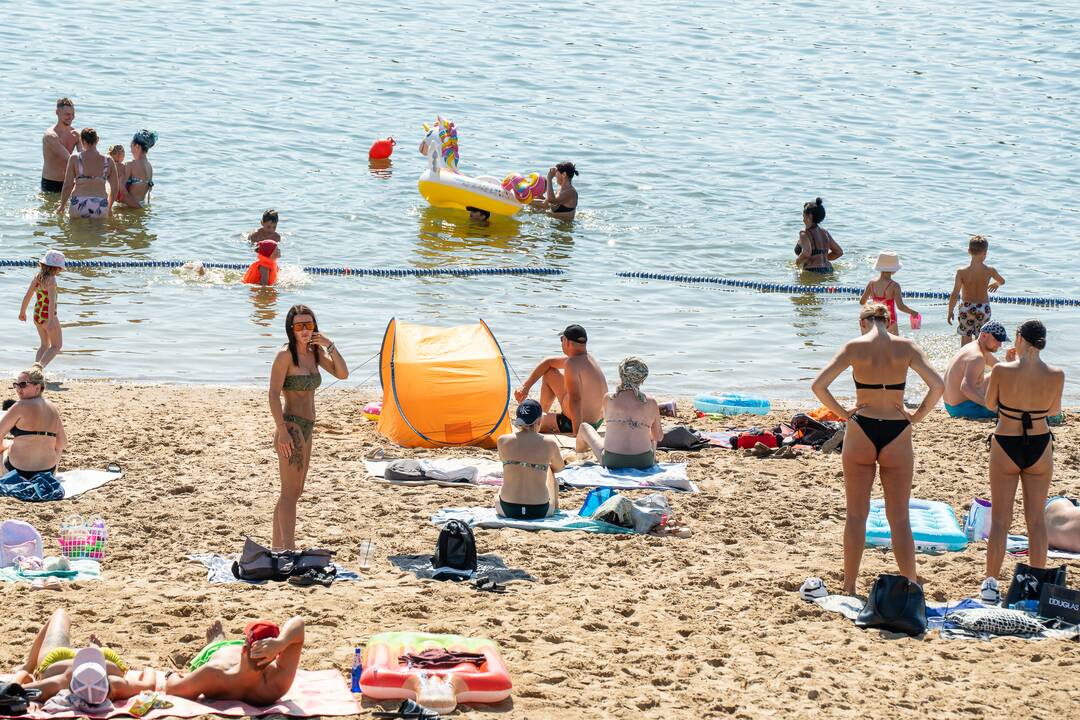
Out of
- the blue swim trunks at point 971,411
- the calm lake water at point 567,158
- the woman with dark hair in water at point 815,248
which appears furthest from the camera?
the woman with dark hair in water at point 815,248

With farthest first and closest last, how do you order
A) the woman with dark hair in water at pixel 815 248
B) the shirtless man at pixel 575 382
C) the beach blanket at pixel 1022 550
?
the woman with dark hair in water at pixel 815 248 < the shirtless man at pixel 575 382 < the beach blanket at pixel 1022 550

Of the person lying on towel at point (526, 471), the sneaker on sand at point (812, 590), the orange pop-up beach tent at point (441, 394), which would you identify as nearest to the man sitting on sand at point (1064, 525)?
the sneaker on sand at point (812, 590)

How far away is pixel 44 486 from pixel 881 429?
5.03m

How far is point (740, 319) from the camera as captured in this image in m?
15.3

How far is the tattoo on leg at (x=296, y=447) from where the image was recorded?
24.2 ft

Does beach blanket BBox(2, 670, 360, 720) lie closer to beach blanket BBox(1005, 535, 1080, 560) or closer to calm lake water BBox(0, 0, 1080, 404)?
beach blanket BBox(1005, 535, 1080, 560)

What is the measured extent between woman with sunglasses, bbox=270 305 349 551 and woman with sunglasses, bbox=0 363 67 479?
1.99 metres

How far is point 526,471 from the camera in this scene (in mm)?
8312

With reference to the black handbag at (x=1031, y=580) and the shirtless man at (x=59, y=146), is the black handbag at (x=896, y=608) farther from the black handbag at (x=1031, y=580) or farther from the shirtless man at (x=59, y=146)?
the shirtless man at (x=59, y=146)

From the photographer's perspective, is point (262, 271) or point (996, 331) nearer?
point (996, 331)

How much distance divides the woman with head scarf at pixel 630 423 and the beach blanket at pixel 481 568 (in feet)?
6.82

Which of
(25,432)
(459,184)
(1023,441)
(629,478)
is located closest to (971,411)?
(629,478)

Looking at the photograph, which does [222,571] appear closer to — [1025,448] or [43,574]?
[43,574]

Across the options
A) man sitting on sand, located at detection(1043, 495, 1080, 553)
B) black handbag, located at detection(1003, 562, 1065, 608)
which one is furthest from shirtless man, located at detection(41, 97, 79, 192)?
black handbag, located at detection(1003, 562, 1065, 608)
